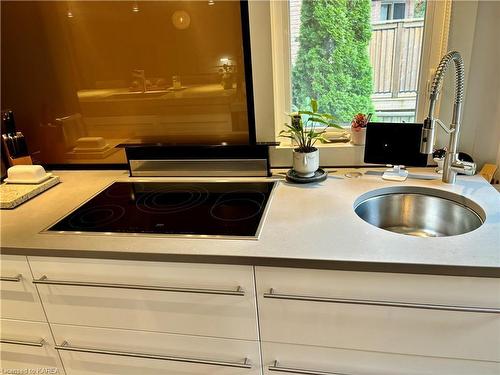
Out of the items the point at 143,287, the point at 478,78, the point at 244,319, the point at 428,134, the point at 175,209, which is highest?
the point at 478,78

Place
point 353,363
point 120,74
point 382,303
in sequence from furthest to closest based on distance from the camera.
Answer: point 120,74, point 353,363, point 382,303

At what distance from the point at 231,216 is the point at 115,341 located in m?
0.59

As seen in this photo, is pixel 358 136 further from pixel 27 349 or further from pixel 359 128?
pixel 27 349

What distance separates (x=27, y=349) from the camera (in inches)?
56.1

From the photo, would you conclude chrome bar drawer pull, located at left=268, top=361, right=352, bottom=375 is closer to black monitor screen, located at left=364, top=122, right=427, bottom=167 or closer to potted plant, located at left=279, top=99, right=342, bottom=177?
potted plant, located at left=279, top=99, right=342, bottom=177

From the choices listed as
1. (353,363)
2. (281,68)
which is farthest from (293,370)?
(281,68)

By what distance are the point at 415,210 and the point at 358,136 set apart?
0.39 meters

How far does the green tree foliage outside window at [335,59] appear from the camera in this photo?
5.12 ft

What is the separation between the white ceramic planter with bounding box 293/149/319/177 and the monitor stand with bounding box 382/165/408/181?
0.94 feet

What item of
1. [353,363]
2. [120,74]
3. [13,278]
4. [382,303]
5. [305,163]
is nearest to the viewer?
[382,303]

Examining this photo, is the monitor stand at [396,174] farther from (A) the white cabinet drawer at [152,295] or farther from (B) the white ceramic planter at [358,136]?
(A) the white cabinet drawer at [152,295]

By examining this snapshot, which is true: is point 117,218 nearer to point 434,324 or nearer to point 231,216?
point 231,216

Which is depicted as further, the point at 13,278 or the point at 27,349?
the point at 27,349

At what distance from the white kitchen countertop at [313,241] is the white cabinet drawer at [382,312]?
52 millimetres
